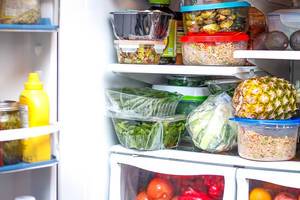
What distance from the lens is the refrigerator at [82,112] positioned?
4.24ft

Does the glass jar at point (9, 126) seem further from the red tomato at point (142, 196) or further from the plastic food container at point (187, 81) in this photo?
the plastic food container at point (187, 81)

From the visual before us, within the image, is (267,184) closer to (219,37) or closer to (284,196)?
(284,196)

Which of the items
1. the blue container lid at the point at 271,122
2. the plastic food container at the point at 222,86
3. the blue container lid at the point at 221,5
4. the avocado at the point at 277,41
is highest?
the blue container lid at the point at 221,5

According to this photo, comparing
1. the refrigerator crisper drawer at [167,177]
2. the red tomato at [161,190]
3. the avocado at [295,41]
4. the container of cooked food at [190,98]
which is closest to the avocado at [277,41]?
the avocado at [295,41]

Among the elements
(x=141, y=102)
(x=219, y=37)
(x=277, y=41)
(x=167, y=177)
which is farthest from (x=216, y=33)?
(x=167, y=177)

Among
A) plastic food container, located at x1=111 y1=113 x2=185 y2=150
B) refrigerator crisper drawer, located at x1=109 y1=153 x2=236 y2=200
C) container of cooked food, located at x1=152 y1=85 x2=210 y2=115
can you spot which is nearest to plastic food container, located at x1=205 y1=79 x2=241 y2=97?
container of cooked food, located at x1=152 y1=85 x2=210 y2=115

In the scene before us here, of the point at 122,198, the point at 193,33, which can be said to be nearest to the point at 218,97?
the point at 193,33

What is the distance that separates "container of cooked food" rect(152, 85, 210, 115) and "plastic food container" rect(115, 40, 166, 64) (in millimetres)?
154

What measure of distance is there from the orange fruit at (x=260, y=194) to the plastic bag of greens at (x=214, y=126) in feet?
0.51

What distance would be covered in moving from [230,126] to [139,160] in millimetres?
284

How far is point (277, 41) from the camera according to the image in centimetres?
132

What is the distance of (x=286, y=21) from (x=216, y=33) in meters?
0.22

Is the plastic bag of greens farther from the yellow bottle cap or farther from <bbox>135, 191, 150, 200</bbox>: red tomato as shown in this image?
the yellow bottle cap

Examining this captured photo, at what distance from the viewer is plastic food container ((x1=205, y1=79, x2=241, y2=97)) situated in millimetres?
1454
